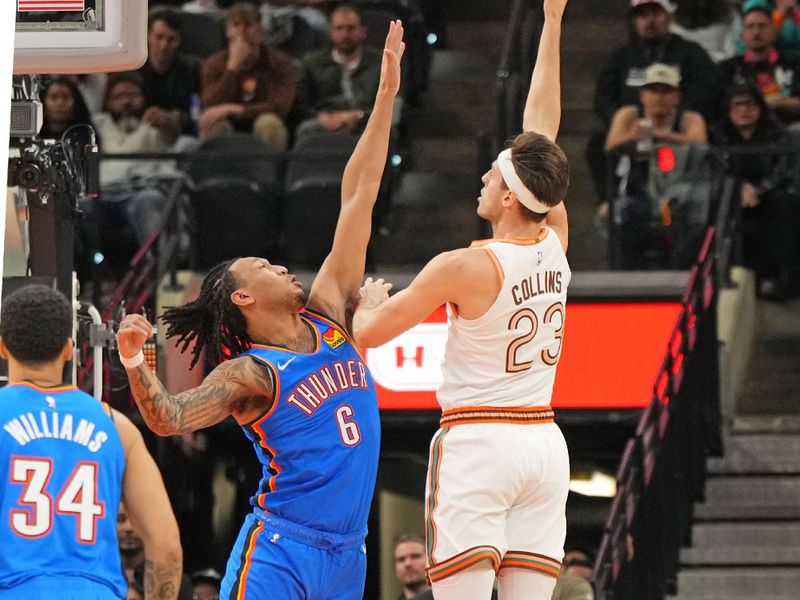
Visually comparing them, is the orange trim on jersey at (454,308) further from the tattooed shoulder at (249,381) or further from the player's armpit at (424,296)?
the tattooed shoulder at (249,381)

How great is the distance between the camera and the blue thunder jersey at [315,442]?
18.2ft

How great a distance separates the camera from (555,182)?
17.7ft

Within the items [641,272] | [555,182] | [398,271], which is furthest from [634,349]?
[555,182]

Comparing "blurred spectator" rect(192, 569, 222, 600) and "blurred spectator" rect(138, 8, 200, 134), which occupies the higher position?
"blurred spectator" rect(138, 8, 200, 134)

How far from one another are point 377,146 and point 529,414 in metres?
1.10

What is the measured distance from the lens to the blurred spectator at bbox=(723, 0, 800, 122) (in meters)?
12.0

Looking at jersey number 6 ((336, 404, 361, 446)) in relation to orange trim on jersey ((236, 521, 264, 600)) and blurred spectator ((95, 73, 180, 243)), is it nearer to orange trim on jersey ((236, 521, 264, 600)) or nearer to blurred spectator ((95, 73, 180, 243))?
orange trim on jersey ((236, 521, 264, 600))

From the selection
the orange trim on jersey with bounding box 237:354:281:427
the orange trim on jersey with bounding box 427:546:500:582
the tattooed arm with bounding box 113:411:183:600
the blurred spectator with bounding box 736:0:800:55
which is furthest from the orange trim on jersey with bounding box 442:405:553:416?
the blurred spectator with bounding box 736:0:800:55

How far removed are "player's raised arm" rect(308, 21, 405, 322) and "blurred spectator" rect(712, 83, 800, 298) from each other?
549 cm

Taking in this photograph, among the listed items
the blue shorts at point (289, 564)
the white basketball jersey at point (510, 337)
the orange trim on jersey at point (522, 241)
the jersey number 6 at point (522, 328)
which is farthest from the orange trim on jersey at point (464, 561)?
the orange trim on jersey at point (522, 241)

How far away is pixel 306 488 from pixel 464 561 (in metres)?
0.60

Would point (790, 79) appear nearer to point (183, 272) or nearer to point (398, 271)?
point (398, 271)

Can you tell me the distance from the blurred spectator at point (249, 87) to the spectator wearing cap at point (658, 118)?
2339mm

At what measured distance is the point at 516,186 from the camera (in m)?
5.39
